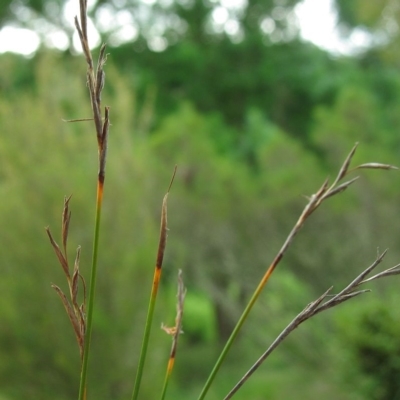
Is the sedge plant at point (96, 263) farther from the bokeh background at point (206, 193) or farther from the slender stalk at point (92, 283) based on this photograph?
the bokeh background at point (206, 193)

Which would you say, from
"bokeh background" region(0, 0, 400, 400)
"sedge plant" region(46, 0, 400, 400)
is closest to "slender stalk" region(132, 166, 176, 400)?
"sedge plant" region(46, 0, 400, 400)

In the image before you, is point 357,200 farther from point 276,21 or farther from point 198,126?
point 276,21

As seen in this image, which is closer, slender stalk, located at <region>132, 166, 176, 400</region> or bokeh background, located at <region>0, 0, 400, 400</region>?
slender stalk, located at <region>132, 166, 176, 400</region>

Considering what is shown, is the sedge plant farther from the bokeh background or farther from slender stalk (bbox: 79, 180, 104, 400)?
the bokeh background

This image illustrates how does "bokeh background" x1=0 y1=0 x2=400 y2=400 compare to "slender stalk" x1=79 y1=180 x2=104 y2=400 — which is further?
"bokeh background" x1=0 y1=0 x2=400 y2=400

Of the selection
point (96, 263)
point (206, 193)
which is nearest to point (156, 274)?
point (96, 263)

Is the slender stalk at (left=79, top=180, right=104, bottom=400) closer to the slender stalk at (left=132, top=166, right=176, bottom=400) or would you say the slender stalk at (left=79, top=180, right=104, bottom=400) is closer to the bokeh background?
the slender stalk at (left=132, top=166, right=176, bottom=400)

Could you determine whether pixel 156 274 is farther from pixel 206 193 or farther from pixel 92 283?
pixel 206 193

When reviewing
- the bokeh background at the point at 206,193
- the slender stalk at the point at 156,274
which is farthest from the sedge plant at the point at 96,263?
the bokeh background at the point at 206,193

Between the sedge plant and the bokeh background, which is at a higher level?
the bokeh background
